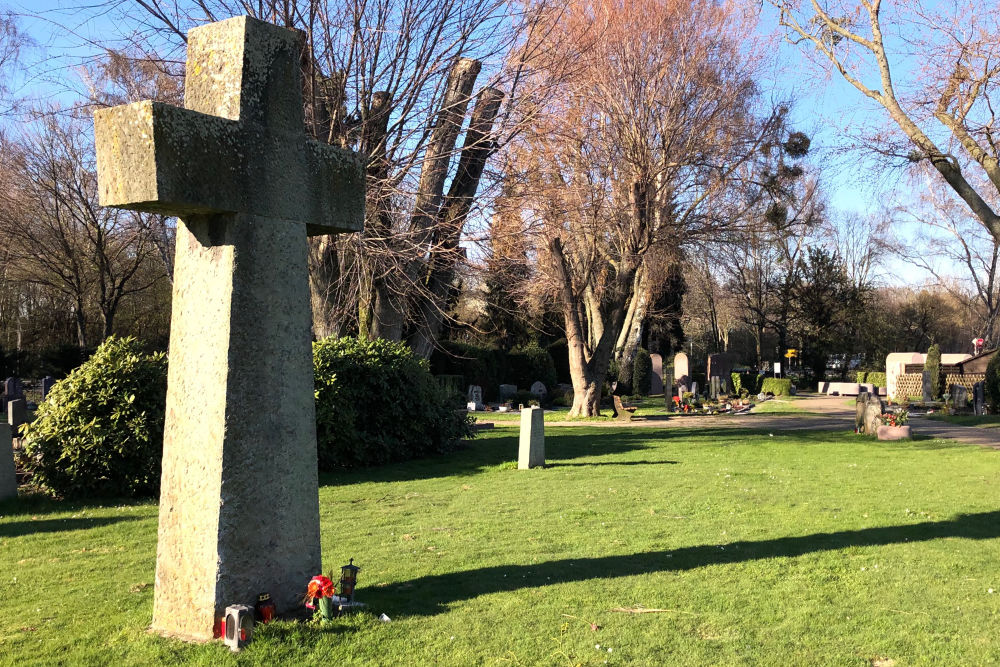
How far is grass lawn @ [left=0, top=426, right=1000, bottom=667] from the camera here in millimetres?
4172

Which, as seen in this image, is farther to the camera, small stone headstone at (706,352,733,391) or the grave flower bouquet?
small stone headstone at (706,352,733,391)

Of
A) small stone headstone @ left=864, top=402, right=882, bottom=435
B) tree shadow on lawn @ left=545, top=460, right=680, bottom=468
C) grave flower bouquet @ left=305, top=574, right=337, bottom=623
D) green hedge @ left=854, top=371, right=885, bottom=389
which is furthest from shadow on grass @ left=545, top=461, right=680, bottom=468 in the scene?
green hedge @ left=854, top=371, right=885, bottom=389

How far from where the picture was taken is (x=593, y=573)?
565 centimetres

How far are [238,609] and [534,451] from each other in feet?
26.8

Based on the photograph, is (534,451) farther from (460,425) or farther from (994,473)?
(994,473)

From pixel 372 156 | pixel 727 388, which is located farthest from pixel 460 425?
pixel 727 388

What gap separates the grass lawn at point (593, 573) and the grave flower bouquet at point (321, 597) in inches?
4.6

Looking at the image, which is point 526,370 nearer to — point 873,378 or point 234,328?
point 873,378

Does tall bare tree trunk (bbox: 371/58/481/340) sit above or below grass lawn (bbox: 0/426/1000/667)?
above

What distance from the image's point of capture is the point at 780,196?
84.0 feet

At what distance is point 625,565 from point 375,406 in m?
7.65

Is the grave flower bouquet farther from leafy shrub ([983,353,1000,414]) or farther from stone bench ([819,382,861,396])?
stone bench ([819,382,861,396])

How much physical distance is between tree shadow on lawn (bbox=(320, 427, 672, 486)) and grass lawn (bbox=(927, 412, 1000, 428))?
9.08 metres

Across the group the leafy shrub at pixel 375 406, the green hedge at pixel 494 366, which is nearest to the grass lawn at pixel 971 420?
the leafy shrub at pixel 375 406
